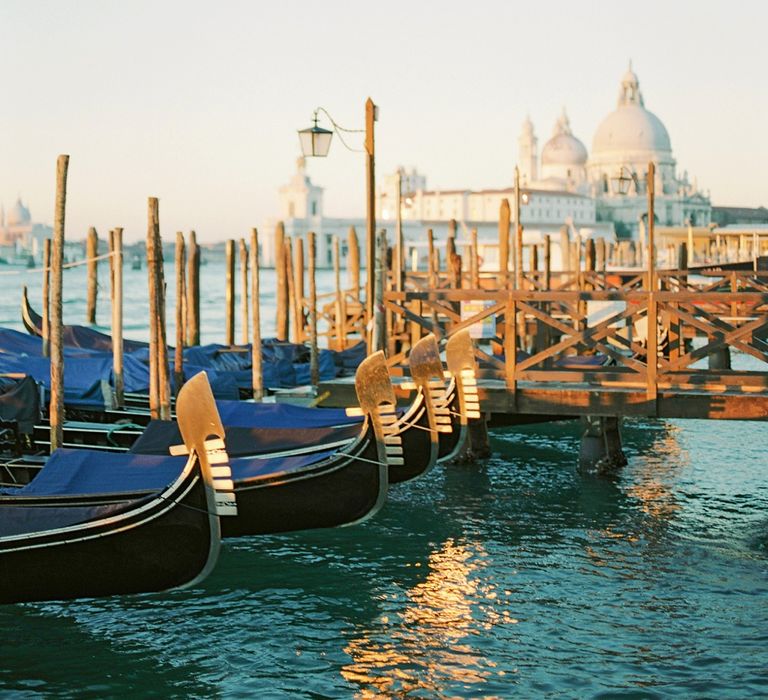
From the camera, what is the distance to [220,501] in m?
5.96

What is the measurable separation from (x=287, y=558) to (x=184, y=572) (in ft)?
6.51

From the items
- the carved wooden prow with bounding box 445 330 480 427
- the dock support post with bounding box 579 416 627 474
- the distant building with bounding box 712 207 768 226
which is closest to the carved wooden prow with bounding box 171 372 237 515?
the carved wooden prow with bounding box 445 330 480 427

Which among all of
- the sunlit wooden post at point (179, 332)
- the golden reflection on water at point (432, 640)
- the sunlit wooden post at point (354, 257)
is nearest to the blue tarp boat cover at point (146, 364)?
the sunlit wooden post at point (179, 332)

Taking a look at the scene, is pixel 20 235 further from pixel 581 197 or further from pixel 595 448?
pixel 595 448

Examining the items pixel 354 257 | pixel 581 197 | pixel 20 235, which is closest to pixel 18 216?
pixel 20 235

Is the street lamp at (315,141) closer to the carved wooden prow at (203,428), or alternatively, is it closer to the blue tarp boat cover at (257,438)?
the blue tarp boat cover at (257,438)

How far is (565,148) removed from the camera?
114500mm

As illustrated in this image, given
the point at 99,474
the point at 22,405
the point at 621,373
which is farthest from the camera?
the point at 621,373

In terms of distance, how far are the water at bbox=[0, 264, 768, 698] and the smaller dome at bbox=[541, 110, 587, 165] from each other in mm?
106605

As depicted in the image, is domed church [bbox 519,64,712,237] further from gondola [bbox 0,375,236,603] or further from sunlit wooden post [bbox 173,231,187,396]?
gondola [bbox 0,375,236,603]

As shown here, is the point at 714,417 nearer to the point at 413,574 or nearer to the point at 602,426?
the point at 602,426

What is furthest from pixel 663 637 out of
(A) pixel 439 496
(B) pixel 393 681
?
(A) pixel 439 496

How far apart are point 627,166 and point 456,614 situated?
9733cm

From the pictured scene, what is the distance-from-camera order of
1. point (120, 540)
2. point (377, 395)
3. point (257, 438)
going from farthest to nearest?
1. point (257, 438)
2. point (377, 395)
3. point (120, 540)
